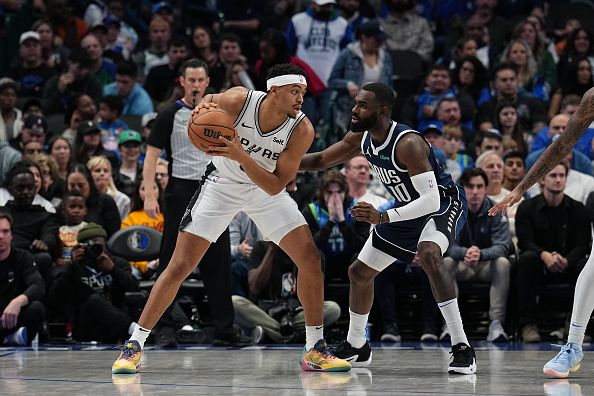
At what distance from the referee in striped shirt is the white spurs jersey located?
1.53m

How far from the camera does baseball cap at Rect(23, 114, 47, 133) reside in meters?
11.9

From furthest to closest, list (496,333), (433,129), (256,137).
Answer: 1. (433,129)
2. (496,333)
3. (256,137)

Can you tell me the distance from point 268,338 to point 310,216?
1177 millimetres

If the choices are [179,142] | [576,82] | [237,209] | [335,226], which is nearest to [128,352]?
[237,209]

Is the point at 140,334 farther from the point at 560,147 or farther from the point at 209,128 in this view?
the point at 560,147

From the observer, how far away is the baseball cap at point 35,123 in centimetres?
1191

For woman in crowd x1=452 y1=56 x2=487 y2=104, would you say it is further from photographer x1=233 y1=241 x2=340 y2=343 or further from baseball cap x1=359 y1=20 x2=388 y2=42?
photographer x1=233 y1=241 x2=340 y2=343

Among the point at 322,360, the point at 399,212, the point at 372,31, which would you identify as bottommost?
the point at 322,360

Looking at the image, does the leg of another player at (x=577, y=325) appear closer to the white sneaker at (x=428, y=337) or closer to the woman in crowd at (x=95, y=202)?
the white sneaker at (x=428, y=337)

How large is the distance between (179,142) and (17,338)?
2.19m

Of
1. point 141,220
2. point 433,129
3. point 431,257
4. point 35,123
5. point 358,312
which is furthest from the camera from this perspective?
point 35,123

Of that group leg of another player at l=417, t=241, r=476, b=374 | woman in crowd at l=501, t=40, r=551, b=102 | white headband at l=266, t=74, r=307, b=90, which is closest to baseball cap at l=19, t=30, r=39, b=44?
woman in crowd at l=501, t=40, r=551, b=102

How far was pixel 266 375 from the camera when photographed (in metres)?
6.80

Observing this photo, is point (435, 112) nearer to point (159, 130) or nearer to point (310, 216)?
point (310, 216)
